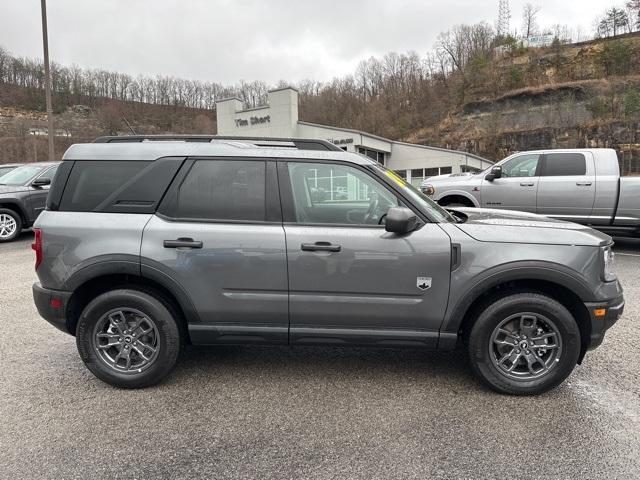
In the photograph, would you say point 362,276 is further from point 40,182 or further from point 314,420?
point 40,182

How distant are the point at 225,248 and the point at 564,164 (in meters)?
8.19

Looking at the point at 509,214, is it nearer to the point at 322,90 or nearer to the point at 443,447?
the point at 443,447

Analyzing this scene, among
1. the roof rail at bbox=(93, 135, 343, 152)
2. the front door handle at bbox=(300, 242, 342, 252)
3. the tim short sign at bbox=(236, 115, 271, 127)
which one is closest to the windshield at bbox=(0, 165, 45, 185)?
the roof rail at bbox=(93, 135, 343, 152)

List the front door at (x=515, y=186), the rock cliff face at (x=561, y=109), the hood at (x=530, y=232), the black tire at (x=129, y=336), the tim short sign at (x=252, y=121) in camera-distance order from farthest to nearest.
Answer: the rock cliff face at (x=561, y=109)
the tim short sign at (x=252, y=121)
the front door at (x=515, y=186)
the black tire at (x=129, y=336)
the hood at (x=530, y=232)

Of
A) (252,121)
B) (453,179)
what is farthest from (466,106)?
(453,179)

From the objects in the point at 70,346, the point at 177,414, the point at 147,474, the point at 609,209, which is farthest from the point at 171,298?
the point at 609,209

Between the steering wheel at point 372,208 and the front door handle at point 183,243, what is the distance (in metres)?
1.26

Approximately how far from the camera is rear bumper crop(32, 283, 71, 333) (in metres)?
3.30

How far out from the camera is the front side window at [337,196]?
3.27 meters

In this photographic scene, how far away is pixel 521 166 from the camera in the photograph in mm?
9234

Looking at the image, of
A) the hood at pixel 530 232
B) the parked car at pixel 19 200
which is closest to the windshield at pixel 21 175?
the parked car at pixel 19 200

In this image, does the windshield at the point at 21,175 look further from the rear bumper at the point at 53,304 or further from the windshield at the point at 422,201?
the windshield at the point at 422,201

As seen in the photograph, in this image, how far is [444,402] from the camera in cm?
311

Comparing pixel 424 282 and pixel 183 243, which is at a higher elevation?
pixel 183 243
